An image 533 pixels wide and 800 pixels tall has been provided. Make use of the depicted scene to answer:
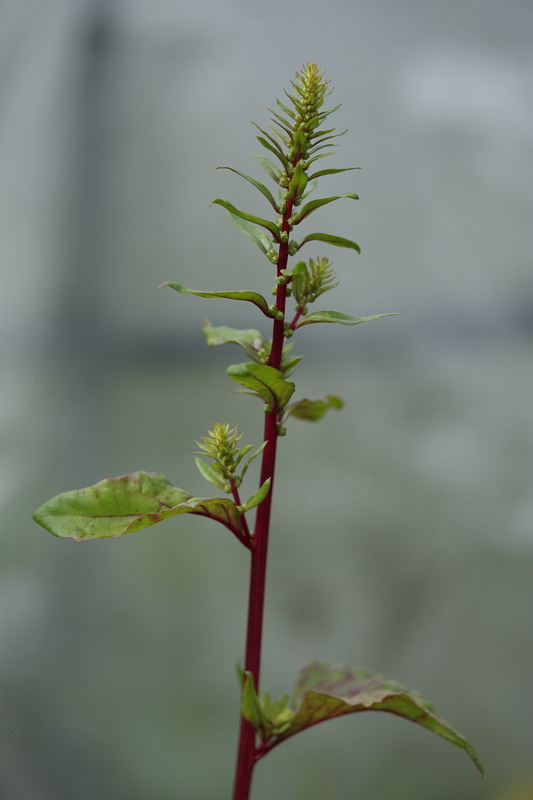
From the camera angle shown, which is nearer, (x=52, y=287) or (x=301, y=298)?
(x=301, y=298)

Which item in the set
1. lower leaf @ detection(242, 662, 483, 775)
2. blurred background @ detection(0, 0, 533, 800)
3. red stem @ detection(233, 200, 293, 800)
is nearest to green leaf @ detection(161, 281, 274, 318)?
red stem @ detection(233, 200, 293, 800)

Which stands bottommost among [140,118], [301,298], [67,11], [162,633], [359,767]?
[359,767]

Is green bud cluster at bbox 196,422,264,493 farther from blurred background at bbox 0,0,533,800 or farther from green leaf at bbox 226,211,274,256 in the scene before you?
blurred background at bbox 0,0,533,800

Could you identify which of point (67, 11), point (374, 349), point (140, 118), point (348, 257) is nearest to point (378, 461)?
point (374, 349)

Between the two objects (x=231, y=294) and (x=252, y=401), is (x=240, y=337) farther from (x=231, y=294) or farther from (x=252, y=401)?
(x=252, y=401)

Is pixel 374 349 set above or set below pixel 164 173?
below

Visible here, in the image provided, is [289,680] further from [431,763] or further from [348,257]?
[348,257]
